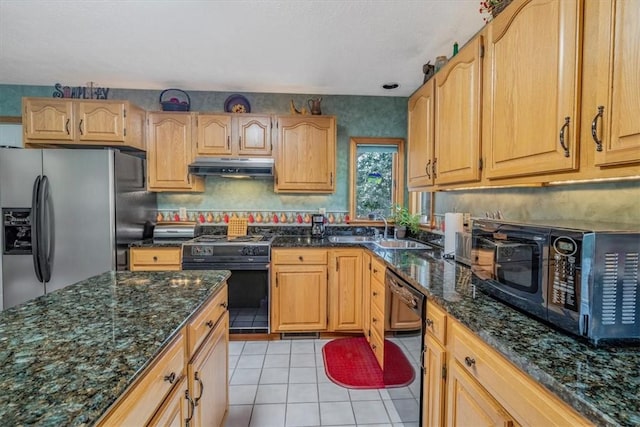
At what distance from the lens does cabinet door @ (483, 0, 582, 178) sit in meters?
1.07

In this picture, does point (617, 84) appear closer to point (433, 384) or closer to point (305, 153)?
point (433, 384)

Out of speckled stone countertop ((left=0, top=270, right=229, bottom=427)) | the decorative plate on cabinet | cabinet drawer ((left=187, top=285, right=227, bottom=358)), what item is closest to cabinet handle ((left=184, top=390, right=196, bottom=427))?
cabinet drawer ((left=187, top=285, right=227, bottom=358))

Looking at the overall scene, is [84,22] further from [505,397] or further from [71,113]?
[505,397]

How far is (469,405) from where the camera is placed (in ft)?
3.57

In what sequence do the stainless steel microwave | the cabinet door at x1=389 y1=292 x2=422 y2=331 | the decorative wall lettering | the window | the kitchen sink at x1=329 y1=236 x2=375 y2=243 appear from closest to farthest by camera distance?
1. the stainless steel microwave
2. the cabinet door at x1=389 y1=292 x2=422 y2=331
3. the decorative wall lettering
4. the kitchen sink at x1=329 y1=236 x2=375 y2=243
5. the window

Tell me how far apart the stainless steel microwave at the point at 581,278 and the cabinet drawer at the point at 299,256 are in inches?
75.9

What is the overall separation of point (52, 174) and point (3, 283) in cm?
104

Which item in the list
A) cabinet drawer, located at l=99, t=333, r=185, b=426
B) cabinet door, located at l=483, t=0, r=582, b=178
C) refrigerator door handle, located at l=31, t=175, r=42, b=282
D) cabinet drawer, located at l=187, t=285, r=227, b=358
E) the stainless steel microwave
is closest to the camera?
cabinet drawer, located at l=99, t=333, r=185, b=426

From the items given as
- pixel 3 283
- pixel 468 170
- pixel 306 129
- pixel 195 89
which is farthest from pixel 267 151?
pixel 3 283

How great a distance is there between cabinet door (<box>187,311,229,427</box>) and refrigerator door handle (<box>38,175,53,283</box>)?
6.75 ft

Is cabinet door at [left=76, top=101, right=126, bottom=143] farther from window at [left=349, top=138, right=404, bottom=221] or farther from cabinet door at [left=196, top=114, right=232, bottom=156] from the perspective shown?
window at [left=349, top=138, right=404, bottom=221]

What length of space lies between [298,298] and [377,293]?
84 cm

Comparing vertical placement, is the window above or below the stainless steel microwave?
above

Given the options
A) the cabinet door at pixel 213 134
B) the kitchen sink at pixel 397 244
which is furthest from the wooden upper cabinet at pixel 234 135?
the kitchen sink at pixel 397 244
